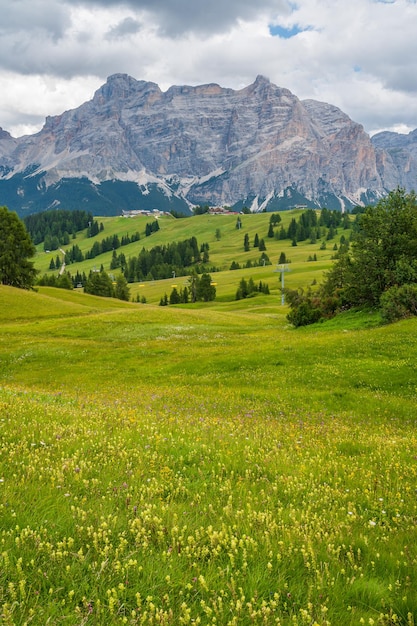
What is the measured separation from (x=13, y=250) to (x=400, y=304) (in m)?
82.8

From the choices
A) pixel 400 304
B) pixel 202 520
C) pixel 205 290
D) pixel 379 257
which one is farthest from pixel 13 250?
pixel 202 520

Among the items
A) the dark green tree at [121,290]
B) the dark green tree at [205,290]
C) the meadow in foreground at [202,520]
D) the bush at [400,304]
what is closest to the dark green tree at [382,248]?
the bush at [400,304]

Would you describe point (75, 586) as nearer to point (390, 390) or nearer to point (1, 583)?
point (1, 583)

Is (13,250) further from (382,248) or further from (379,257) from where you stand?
(382,248)

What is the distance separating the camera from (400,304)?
40.3 metres

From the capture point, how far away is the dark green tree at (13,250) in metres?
87.6

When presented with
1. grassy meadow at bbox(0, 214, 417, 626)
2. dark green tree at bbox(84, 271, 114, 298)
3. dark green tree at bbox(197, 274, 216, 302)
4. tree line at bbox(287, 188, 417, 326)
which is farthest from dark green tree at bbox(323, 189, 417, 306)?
dark green tree at bbox(84, 271, 114, 298)

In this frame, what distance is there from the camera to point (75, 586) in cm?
416

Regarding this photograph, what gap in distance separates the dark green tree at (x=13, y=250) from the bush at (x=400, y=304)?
8009 cm

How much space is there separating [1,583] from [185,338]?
141 feet

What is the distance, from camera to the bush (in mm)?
39625

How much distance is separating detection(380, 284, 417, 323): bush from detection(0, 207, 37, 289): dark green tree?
80087 mm

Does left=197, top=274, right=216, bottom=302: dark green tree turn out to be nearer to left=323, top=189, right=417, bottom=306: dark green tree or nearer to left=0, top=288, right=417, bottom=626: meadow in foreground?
left=323, top=189, right=417, bottom=306: dark green tree

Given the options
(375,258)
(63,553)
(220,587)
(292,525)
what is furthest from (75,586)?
(375,258)
